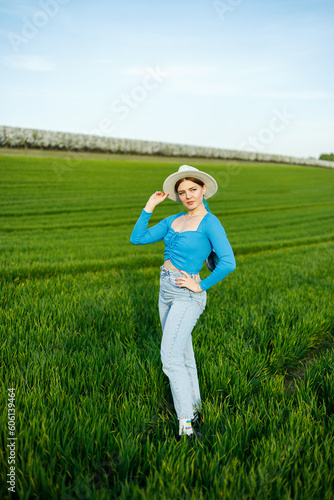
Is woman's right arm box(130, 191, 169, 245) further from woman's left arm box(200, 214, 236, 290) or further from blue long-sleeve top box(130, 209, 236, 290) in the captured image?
woman's left arm box(200, 214, 236, 290)

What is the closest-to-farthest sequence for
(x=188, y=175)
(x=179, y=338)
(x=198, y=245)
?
(x=179, y=338) → (x=198, y=245) → (x=188, y=175)

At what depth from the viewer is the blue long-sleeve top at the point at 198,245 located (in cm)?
268

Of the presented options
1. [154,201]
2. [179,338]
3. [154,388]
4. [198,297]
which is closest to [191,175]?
[154,201]

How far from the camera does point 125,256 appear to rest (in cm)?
1104

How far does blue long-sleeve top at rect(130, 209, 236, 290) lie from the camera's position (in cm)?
268

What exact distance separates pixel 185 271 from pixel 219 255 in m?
0.32

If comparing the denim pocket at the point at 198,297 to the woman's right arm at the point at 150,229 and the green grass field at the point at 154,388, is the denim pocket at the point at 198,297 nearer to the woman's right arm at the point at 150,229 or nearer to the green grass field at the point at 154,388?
the woman's right arm at the point at 150,229

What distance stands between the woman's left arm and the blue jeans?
0.19 metres

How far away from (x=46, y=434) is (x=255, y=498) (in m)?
1.36

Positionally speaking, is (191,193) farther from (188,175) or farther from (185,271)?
(185,271)

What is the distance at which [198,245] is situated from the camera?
2.80m

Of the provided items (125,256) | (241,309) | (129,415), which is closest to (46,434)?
(129,415)

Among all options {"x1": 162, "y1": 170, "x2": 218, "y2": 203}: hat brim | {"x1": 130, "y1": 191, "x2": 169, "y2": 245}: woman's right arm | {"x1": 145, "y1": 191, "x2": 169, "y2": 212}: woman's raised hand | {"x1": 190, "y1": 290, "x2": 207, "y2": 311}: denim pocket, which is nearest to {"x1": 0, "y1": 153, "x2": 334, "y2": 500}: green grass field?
{"x1": 190, "y1": 290, "x2": 207, "y2": 311}: denim pocket

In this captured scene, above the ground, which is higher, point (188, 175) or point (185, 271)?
point (188, 175)
